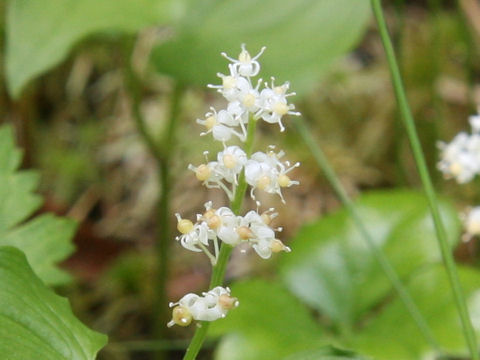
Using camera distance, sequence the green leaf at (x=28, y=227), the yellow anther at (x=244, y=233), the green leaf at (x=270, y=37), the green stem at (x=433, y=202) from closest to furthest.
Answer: the yellow anther at (x=244, y=233)
the green stem at (x=433, y=202)
the green leaf at (x=28, y=227)
the green leaf at (x=270, y=37)

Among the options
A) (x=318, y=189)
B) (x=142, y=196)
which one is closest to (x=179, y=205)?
(x=142, y=196)

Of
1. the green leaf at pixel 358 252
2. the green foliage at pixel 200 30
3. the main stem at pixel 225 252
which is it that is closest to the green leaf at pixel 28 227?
the green foliage at pixel 200 30

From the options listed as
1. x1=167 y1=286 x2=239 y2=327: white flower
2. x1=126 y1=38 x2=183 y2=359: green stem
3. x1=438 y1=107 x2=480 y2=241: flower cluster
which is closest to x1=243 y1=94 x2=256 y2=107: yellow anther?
x1=167 y1=286 x2=239 y2=327: white flower

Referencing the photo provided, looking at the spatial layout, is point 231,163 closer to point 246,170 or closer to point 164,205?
point 246,170

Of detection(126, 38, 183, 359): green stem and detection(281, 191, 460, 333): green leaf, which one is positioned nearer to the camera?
detection(281, 191, 460, 333): green leaf

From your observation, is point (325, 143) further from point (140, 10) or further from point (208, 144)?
point (140, 10)

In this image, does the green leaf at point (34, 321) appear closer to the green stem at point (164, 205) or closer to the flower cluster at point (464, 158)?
the flower cluster at point (464, 158)

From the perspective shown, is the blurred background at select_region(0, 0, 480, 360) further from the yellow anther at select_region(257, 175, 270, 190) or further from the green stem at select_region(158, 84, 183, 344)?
the yellow anther at select_region(257, 175, 270, 190)

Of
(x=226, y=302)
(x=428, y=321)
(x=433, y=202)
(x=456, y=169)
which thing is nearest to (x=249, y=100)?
(x=226, y=302)
